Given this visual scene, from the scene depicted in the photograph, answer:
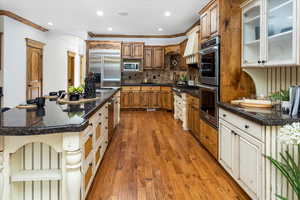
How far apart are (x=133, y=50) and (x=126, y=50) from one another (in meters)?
0.26

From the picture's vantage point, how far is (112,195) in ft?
8.36

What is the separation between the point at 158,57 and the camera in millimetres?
9133

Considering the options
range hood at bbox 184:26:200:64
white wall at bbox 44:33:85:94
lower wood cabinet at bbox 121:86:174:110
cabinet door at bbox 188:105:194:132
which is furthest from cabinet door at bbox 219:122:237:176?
white wall at bbox 44:33:85:94

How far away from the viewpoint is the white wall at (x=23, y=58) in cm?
570

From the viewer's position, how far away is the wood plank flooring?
8.46 feet

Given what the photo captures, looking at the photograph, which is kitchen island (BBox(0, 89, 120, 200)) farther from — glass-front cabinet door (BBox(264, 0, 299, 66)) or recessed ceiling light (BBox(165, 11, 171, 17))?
recessed ceiling light (BBox(165, 11, 171, 17))

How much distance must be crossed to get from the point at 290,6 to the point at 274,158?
56.1 inches

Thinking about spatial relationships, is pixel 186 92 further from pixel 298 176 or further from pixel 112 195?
pixel 298 176

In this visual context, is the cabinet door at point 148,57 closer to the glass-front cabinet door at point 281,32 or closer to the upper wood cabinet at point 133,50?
the upper wood cabinet at point 133,50

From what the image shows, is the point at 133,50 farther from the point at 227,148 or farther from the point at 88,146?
the point at 88,146

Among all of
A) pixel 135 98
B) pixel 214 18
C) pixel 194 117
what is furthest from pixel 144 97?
pixel 214 18

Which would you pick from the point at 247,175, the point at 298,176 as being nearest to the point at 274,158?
the point at 298,176

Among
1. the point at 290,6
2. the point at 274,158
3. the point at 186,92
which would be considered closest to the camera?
the point at 274,158

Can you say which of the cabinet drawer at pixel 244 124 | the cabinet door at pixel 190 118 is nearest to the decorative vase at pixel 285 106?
the cabinet drawer at pixel 244 124
